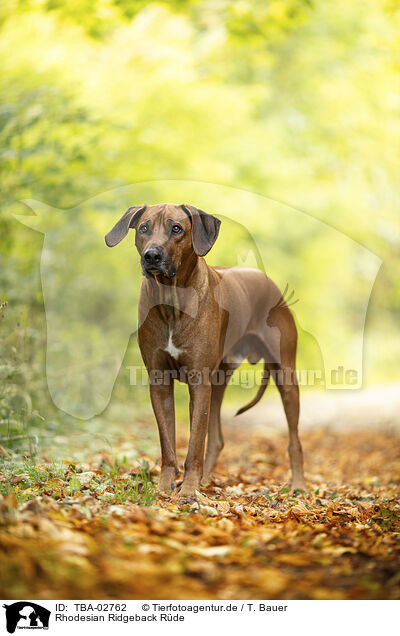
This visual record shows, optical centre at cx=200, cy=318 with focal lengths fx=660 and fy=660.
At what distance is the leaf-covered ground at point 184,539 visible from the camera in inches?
113

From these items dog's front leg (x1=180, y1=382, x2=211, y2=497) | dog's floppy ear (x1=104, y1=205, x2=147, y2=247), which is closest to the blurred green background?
dog's floppy ear (x1=104, y1=205, x2=147, y2=247)

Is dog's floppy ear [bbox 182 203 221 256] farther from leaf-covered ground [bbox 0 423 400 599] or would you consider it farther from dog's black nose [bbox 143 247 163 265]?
leaf-covered ground [bbox 0 423 400 599]

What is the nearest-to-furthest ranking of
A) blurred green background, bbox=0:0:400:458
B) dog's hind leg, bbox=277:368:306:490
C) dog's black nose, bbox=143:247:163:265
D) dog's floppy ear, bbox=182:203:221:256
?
Answer: dog's black nose, bbox=143:247:163:265 → dog's floppy ear, bbox=182:203:221:256 → dog's hind leg, bbox=277:368:306:490 → blurred green background, bbox=0:0:400:458

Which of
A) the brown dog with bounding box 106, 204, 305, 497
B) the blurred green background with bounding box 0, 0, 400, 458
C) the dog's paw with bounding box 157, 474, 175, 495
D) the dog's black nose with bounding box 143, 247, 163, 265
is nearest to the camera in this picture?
the dog's black nose with bounding box 143, 247, 163, 265

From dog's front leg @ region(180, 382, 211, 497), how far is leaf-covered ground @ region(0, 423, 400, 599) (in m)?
0.15

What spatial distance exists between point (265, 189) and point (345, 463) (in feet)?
26.4

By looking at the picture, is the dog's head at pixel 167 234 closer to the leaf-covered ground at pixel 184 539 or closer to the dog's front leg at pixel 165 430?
the dog's front leg at pixel 165 430

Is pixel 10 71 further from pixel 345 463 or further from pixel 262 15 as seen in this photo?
pixel 345 463

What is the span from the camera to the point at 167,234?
4.24 m

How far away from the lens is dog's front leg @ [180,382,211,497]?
180 inches
